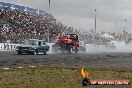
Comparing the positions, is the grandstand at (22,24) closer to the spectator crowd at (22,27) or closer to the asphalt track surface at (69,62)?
the spectator crowd at (22,27)

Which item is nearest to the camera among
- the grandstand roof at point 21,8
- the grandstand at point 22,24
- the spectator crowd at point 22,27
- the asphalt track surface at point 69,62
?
the asphalt track surface at point 69,62

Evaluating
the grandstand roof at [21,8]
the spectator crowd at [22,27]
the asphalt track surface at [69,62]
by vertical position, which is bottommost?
the asphalt track surface at [69,62]

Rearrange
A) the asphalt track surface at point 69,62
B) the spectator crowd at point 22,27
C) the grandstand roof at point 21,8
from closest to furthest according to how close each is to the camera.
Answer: the asphalt track surface at point 69,62
the spectator crowd at point 22,27
the grandstand roof at point 21,8

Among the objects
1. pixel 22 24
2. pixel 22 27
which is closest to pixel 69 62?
pixel 22 27

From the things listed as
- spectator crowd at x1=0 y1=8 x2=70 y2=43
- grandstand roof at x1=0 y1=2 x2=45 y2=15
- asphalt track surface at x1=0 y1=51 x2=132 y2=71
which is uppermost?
grandstand roof at x1=0 y1=2 x2=45 y2=15

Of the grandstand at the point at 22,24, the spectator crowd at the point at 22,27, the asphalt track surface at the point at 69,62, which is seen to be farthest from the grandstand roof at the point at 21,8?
the asphalt track surface at the point at 69,62

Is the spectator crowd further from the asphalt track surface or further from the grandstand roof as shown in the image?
the asphalt track surface

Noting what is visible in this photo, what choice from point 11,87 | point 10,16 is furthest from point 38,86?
point 10,16

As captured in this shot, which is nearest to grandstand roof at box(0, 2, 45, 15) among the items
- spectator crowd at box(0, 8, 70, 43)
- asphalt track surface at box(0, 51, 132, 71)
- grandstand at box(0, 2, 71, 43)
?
grandstand at box(0, 2, 71, 43)

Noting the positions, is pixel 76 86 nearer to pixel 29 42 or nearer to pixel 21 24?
pixel 29 42

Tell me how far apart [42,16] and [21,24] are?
11371 millimetres

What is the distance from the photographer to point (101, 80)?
817 cm

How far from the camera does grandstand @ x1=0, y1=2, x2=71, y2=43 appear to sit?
49156 millimetres

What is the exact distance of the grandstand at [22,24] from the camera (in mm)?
49156
